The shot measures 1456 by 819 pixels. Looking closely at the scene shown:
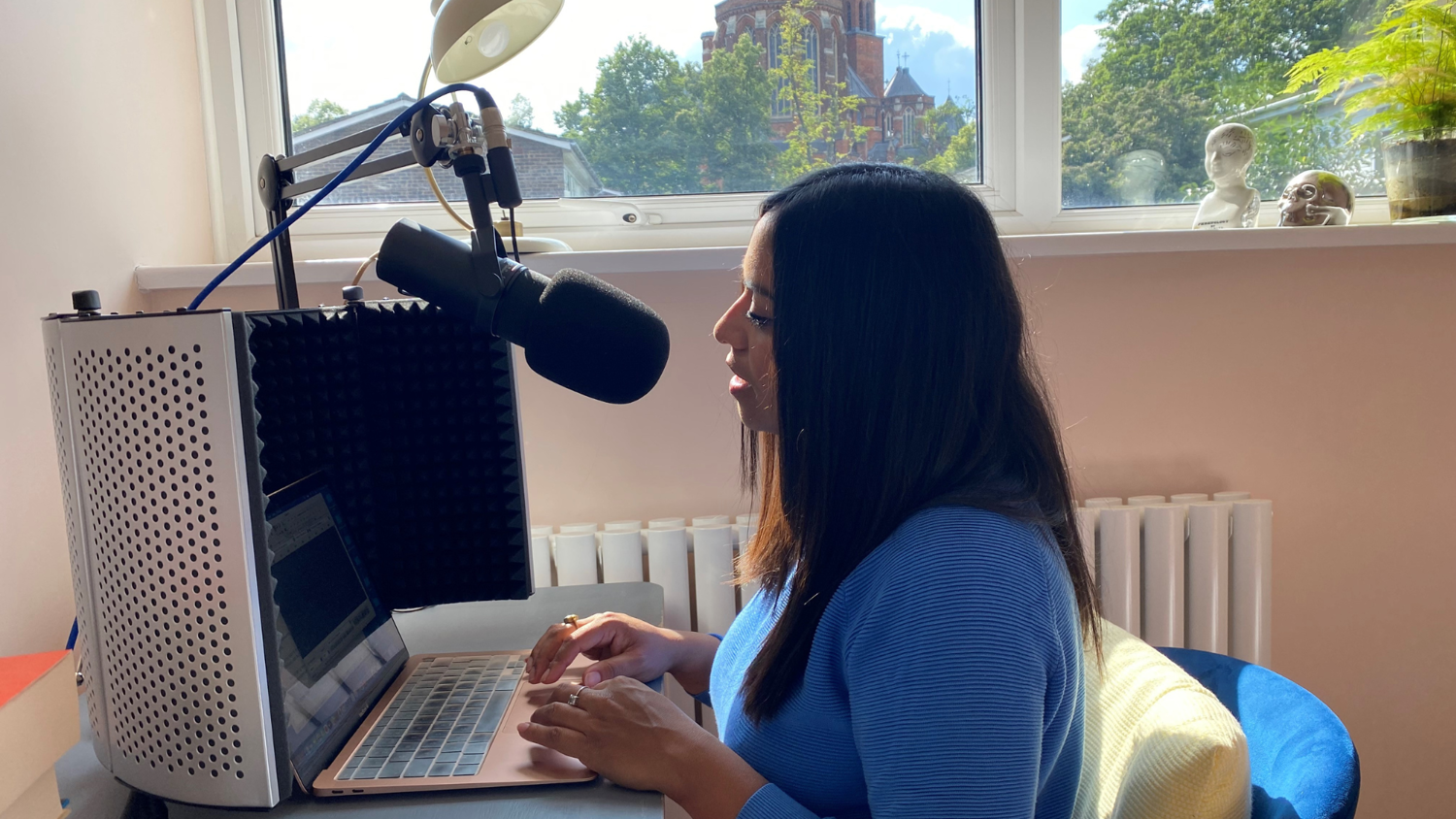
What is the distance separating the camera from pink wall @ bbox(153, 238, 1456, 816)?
1485 millimetres

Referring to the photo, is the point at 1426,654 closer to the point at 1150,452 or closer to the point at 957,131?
the point at 1150,452

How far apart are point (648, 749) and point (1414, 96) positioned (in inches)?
60.9

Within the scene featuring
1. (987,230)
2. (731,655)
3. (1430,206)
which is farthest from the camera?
(1430,206)

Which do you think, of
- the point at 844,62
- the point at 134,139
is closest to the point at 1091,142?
the point at 844,62

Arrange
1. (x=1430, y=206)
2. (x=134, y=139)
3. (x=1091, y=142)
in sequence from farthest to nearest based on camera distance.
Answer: (x=1091, y=142) → (x=1430, y=206) → (x=134, y=139)

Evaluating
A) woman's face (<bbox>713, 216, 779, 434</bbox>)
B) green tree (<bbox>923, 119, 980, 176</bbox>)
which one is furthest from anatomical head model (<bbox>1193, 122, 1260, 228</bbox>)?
woman's face (<bbox>713, 216, 779, 434</bbox>)

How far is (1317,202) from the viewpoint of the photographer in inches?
56.8

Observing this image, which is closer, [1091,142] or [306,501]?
[306,501]

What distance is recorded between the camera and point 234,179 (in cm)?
153

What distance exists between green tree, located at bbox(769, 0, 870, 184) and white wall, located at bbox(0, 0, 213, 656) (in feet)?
3.25

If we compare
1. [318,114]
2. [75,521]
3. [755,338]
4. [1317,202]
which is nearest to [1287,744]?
[755,338]

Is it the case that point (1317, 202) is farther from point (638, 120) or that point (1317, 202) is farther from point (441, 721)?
point (441, 721)

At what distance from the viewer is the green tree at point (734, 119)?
5.22ft

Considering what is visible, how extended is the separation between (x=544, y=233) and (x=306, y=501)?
2.91ft
